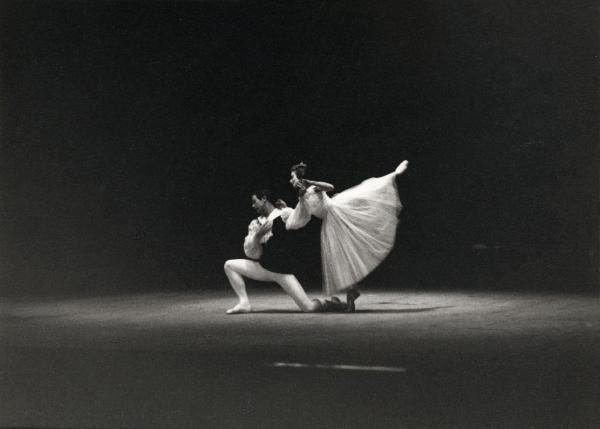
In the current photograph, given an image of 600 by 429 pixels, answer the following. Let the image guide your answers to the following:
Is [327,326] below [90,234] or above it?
below

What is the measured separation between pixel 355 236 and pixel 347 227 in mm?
96

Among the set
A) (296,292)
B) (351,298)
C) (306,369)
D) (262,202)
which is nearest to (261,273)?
(296,292)

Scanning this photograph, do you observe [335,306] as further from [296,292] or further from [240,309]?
[240,309]

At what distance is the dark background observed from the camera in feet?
27.4

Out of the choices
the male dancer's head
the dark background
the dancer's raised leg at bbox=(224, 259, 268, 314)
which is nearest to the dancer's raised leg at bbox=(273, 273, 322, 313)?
the dancer's raised leg at bbox=(224, 259, 268, 314)

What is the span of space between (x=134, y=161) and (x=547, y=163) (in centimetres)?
488

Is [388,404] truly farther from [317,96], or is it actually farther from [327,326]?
[317,96]

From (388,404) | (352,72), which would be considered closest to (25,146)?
(352,72)

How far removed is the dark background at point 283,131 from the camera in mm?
8352

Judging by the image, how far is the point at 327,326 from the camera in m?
5.62

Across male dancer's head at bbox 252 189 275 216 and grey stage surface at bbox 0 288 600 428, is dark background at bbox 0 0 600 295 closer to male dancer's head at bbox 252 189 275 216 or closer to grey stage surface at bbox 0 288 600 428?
male dancer's head at bbox 252 189 275 216

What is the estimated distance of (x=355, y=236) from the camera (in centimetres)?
641

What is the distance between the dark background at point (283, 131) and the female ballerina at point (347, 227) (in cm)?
240

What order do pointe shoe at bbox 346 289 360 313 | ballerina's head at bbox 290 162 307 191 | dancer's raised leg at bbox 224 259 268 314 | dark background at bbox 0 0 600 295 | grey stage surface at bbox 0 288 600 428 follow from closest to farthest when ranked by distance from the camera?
grey stage surface at bbox 0 288 600 428 < ballerina's head at bbox 290 162 307 191 < pointe shoe at bbox 346 289 360 313 < dancer's raised leg at bbox 224 259 268 314 < dark background at bbox 0 0 600 295
